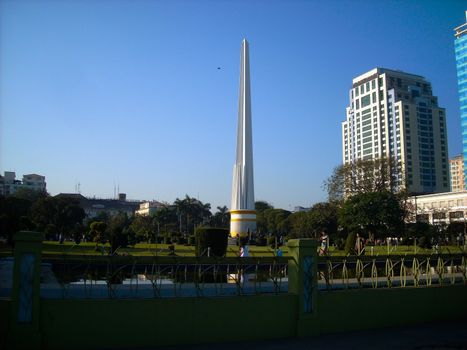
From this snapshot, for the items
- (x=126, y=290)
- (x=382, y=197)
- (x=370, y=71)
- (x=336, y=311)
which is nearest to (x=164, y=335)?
(x=126, y=290)

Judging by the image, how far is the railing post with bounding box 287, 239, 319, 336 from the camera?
775cm

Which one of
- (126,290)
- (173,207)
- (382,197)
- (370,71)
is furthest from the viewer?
(370,71)

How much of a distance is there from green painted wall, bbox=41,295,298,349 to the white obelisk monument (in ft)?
152

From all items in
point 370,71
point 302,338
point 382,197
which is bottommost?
point 302,338

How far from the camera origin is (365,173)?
52125 mm

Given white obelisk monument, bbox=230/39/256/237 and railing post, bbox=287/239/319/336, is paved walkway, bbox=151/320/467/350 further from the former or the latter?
white obelisk monument, bbox=230/39/256/237

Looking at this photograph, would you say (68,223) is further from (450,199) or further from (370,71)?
(370,71)

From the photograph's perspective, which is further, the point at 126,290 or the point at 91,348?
the point at 126,290

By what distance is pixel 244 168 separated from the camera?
2138 inches

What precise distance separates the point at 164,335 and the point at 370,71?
118035mm

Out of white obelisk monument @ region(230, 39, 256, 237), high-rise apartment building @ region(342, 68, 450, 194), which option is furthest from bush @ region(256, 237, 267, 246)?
high-rise apartment building @ region(342, 68, 450, 194)

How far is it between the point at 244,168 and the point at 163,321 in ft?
156

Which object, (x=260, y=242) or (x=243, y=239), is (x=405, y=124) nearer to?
(x=260, y=242)

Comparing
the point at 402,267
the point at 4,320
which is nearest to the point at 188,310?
the point at 4,320
